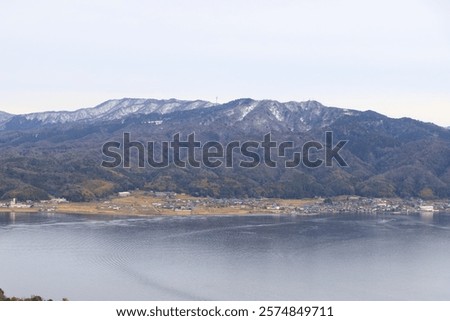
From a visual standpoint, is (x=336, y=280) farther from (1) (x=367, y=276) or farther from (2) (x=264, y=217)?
(2) (x=264, y=217)

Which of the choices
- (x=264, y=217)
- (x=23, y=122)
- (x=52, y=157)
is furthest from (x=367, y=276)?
(x=23, y=122)

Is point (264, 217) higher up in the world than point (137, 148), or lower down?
lower down

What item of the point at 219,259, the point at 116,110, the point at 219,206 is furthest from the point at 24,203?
the point at 116,110

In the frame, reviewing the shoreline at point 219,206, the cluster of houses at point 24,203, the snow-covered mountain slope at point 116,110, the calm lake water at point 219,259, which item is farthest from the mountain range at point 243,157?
the snow-covered mountain slope at point 116,110

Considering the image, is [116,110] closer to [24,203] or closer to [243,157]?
[243,157]

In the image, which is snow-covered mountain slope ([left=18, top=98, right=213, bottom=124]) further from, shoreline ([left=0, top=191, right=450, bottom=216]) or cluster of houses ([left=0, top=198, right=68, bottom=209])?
cluster of houses ([left=0, top=198, right=68, bottom=209])

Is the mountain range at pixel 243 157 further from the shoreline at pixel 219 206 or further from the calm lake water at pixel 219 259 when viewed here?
the calm lake water at pixel 219 259
